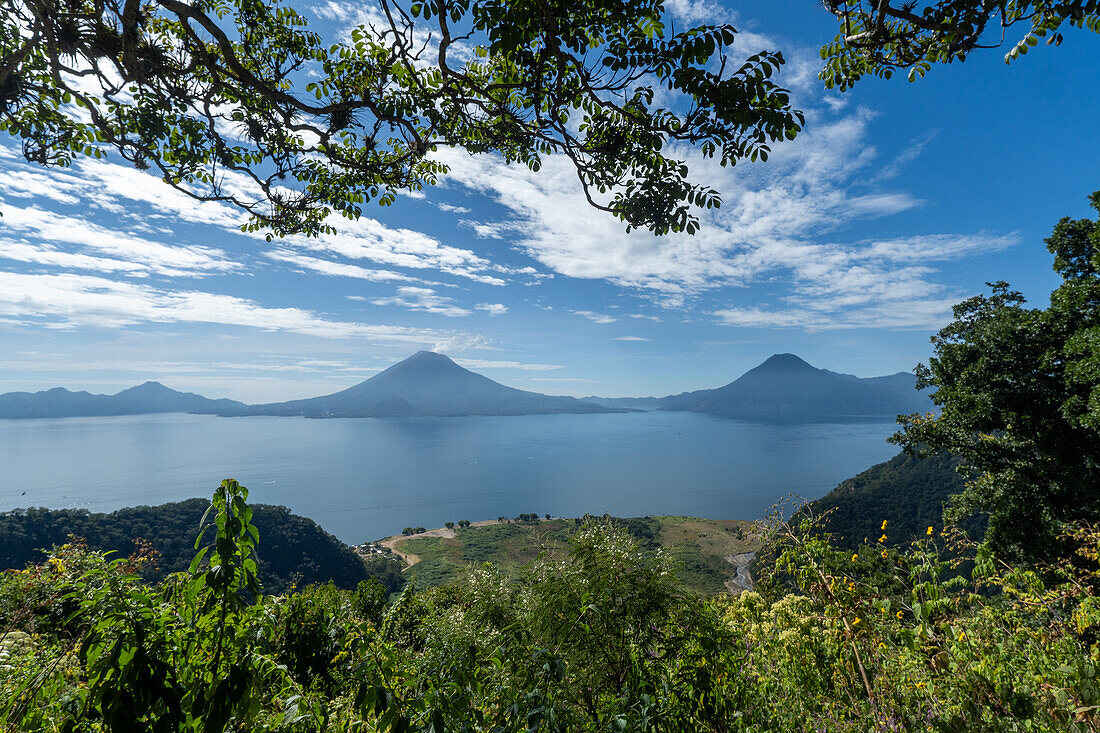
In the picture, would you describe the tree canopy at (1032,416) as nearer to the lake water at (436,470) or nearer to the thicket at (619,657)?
the thicket at (619,657)

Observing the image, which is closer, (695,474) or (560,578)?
(560,578)

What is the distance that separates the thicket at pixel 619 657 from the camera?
1.08 meters

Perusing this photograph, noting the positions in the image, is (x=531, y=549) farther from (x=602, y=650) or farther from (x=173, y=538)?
(x=602, y=650)

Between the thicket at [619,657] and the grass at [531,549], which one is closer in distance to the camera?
the thicket at [619,657]

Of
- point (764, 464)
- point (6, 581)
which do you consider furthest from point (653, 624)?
point (764, 464)

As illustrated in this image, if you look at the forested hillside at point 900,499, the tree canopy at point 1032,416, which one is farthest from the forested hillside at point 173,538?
the forested hillside at point 900,499

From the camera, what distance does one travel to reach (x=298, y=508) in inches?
3007

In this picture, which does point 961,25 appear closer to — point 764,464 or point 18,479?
point 764,464

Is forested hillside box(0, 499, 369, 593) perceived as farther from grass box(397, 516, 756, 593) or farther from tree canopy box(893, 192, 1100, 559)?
tree canopy box(893, 192, 1100, 559)

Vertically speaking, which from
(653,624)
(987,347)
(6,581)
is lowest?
(6,581)

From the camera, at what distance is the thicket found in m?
1.08

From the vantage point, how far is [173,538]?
33281 mm

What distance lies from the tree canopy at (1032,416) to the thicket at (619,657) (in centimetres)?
734

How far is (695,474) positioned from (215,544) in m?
108
